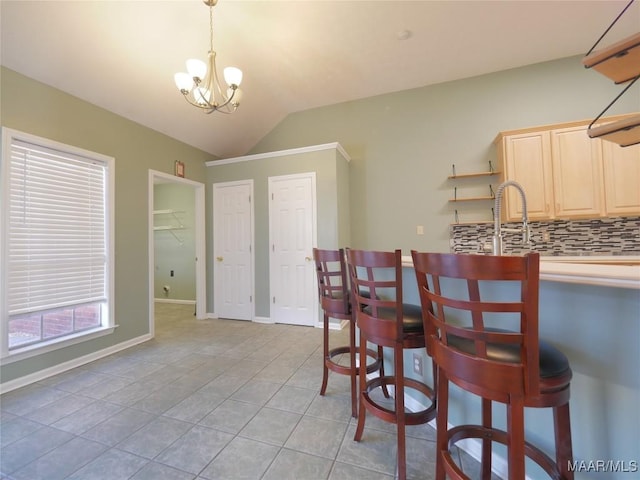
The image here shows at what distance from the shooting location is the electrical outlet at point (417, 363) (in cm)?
174

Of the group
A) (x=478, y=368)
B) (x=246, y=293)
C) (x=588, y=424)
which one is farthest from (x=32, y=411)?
(x=588, y=424)

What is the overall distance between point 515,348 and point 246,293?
356cm

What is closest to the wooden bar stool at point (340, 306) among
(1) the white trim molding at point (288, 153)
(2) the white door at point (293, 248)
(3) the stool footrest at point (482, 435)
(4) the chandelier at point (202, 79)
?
(3) the stool footrest at point (482, 435)

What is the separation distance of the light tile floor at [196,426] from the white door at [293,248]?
1.05m

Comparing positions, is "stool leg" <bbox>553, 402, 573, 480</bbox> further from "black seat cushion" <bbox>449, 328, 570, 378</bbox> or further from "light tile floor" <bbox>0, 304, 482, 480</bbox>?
"light tile floor" <bbox>0, 304, 482, 480</bbox>

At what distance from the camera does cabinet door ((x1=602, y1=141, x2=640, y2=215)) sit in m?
2.73

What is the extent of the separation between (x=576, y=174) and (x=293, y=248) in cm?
344

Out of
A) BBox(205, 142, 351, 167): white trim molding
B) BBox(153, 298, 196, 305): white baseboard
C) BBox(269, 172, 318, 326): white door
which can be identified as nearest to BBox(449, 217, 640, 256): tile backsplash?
BBox(205, 142, 351, 167): white trim molding

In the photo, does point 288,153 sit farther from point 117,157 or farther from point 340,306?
point 340,306

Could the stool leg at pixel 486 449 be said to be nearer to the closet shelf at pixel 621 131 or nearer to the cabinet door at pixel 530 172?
the closet shelf at pixel 621 131

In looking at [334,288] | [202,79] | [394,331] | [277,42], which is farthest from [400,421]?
[277,42]

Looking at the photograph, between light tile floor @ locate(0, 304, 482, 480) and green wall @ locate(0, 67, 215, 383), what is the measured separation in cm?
31

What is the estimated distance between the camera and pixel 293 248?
3.69 m

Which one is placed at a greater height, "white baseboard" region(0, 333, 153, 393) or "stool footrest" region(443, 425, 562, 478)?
"stool footrest" region(443, 425, 562, 478)
